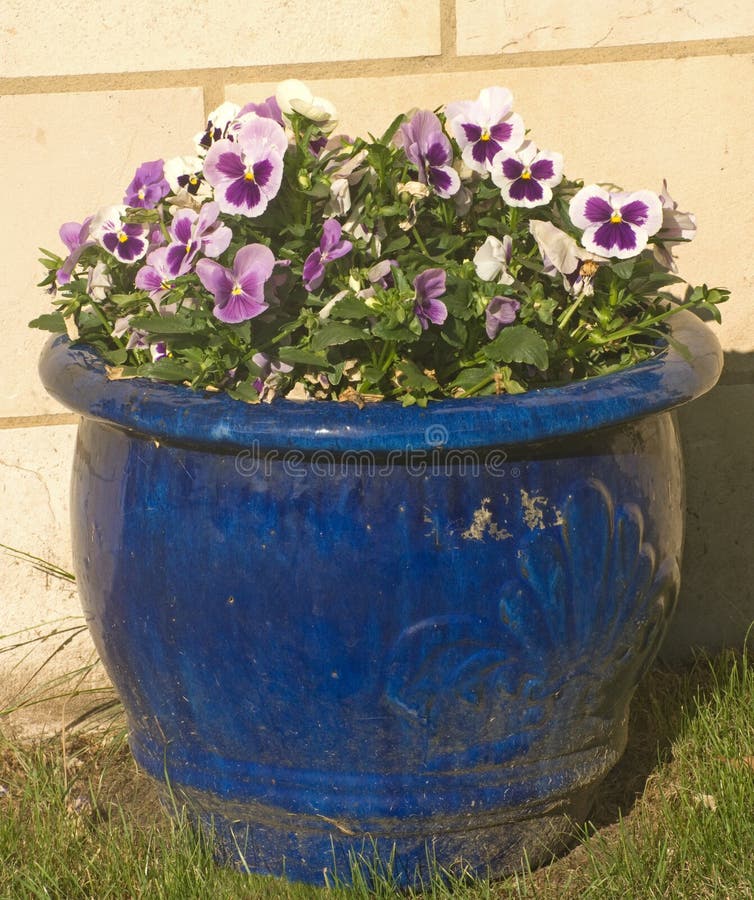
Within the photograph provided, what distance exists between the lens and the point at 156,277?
5.52 ft

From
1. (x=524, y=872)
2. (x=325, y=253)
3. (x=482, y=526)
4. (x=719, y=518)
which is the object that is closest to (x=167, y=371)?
(x=325, y=253)

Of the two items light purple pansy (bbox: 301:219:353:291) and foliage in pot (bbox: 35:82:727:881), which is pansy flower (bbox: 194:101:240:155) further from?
light purple pansy (bbox: 301:219:353:291)

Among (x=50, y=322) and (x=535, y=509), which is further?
(x=50, y=322)

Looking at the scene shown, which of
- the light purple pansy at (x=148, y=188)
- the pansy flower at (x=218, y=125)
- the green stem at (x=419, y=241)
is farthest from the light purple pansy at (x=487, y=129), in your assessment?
the light purple pansy at (x=148, y=188)

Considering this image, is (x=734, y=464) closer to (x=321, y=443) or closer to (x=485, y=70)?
(x=485, y=70)

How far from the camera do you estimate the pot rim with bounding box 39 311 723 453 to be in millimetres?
1475

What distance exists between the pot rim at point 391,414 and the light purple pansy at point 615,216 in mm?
175

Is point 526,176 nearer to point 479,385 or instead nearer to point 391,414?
point 479,385

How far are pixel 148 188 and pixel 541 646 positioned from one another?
0.88m

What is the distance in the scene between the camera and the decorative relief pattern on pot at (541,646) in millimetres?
1573

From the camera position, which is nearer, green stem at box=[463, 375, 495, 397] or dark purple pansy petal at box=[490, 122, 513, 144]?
green stem at box=[463, 375, 495, 397]

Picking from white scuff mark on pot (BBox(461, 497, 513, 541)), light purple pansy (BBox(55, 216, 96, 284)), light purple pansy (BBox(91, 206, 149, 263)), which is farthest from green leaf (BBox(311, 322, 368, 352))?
light purple pansy (BBox(55, 216, 96, 284))

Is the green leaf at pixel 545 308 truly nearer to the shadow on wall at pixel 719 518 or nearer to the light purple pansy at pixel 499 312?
the light purple pansy at pixel 499 312

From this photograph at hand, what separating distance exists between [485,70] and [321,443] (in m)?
1.02
